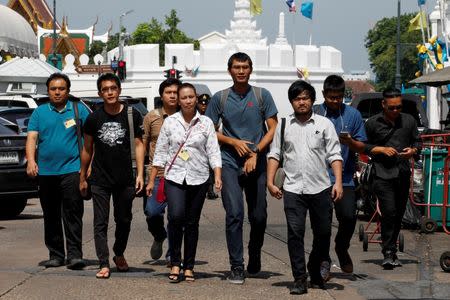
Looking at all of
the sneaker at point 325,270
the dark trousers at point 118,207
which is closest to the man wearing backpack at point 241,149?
the sneaker at point 325,270

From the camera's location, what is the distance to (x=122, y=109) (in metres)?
11.4

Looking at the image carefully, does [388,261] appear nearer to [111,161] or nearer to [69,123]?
[111,161]

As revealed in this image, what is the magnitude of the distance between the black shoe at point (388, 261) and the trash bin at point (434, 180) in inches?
179

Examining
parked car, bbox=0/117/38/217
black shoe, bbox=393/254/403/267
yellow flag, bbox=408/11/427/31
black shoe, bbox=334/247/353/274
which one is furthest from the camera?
yellow flag, bbox=408/11/427/31

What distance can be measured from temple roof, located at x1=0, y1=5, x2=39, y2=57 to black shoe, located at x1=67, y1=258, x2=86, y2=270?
8142 cm

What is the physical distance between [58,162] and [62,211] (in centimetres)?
50

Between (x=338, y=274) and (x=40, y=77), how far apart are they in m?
37.2

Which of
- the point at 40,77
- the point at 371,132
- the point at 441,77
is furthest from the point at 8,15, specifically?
the point at 371,132

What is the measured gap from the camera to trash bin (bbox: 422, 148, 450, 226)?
1690cm

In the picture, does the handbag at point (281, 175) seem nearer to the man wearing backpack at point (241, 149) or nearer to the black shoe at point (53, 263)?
the man wearing backpack at point (241, 149)

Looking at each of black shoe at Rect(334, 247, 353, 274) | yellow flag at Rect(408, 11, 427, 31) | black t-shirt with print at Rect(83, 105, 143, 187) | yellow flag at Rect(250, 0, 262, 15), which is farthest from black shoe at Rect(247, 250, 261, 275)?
yellow flag at Rect(250, 0, 262, 15)

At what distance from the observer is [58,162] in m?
11.8

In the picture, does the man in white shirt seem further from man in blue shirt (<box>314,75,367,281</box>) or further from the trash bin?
the trash bin

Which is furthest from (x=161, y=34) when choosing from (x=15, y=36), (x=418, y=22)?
(x=418, y=22)
